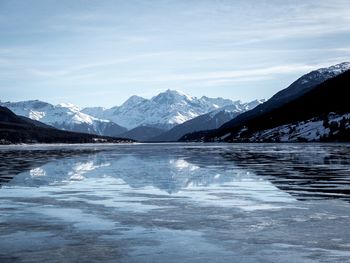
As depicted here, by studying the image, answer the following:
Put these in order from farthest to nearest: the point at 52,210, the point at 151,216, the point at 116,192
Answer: the point at 116,192 < the point at 52,210 < the point at 151,216

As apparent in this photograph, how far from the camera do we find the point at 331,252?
1466 centimetres

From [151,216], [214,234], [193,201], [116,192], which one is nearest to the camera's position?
[214,234]

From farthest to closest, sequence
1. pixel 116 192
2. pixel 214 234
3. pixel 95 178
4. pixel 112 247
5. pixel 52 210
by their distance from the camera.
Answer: pixel 95 178 < pixel 116 192 < pixel 52 210 < pixel 214 234 < pixel 112 247

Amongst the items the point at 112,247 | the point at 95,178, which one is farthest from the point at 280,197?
the point at 95,178

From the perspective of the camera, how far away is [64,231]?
59.9 feet

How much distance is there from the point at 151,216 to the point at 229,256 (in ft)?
25.2

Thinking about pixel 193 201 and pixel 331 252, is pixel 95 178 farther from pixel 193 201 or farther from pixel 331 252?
pixel 331 252

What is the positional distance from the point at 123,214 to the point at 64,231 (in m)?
4.35

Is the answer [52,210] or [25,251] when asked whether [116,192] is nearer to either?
[52,210]

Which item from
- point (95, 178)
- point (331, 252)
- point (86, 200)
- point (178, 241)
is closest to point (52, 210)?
point (86, 200)

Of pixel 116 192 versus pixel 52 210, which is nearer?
pixel 52 210

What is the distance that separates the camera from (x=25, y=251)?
49.6 ft

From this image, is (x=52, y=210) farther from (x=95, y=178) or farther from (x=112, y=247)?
(x=95, y=178)

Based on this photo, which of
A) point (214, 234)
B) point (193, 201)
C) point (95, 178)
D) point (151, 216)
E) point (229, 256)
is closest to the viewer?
point (229, 256)
